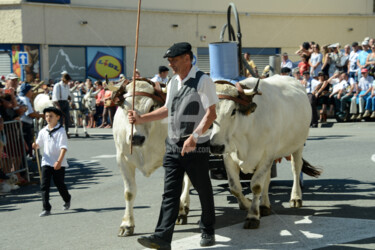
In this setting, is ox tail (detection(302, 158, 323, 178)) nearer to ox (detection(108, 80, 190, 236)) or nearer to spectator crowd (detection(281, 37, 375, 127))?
ox (detection(108, 80, 190, 236))

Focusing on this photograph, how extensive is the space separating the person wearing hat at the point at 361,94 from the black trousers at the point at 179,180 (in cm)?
1623

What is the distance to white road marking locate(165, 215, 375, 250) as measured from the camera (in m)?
6.82

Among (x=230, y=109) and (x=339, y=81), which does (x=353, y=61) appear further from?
(x=230, y=109)

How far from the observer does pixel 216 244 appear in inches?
270

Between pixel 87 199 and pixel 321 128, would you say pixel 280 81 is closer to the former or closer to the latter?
pixel 87 199

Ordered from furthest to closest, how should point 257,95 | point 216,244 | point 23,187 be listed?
point 23,187, point 257,95, point 216,244

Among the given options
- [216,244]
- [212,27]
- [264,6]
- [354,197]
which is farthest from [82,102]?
[216,244]

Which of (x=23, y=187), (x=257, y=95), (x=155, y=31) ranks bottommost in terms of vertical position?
(x=23, y=187)

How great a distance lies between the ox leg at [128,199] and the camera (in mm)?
7552

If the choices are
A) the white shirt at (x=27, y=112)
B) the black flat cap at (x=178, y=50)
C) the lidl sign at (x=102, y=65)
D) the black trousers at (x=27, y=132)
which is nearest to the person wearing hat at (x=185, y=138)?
the black flat cap at (x=178, y=50)

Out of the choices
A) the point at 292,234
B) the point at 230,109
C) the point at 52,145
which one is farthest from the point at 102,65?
the point at 292,234

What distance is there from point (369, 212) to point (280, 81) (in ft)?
7.65

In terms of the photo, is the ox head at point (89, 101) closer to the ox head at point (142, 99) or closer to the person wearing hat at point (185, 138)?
the ox head at point (142, 99)

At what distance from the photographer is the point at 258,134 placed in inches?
309
